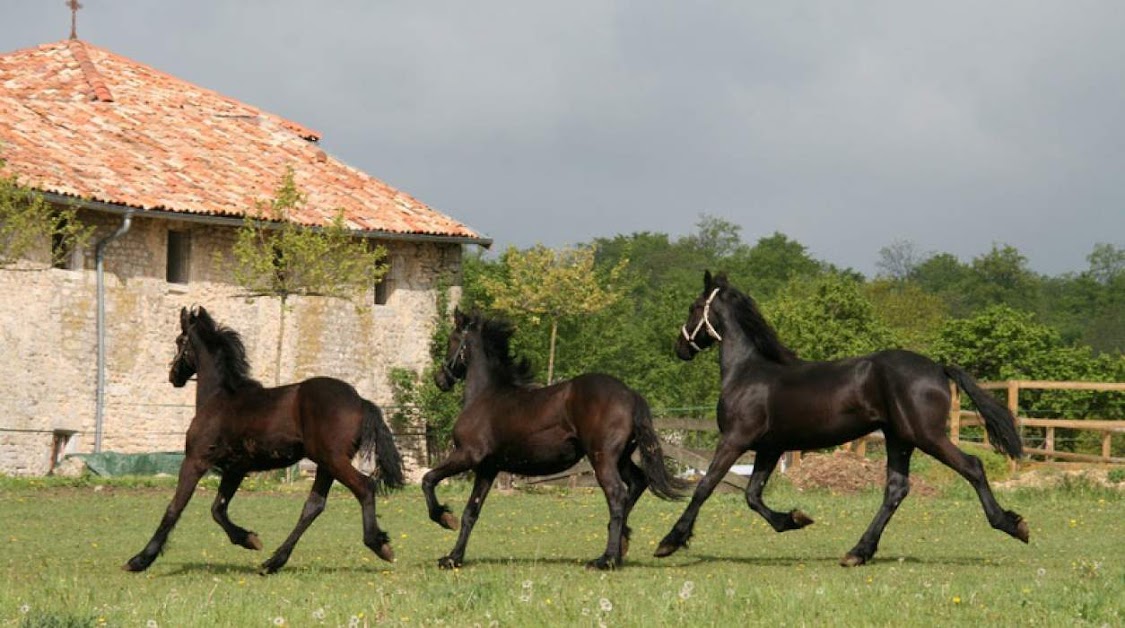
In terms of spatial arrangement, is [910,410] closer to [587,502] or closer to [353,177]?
[587,502]

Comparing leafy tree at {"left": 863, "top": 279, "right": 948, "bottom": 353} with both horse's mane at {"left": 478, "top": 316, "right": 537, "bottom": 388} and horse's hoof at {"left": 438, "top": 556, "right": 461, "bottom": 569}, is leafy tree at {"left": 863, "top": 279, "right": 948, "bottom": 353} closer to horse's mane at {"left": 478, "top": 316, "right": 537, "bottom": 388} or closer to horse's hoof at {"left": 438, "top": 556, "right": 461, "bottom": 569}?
horse's mane at {"left": 478, "top": 316, "right": 537, "bottom": 388}

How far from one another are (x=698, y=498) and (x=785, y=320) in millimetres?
50373

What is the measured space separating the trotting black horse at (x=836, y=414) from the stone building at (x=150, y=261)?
55.7 ft

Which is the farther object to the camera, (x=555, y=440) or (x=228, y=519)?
(x=228, y=519)

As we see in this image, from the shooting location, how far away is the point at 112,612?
9547mm

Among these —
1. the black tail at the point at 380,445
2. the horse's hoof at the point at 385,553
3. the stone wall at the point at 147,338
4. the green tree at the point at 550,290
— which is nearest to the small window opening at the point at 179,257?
the stone wall at the point at 147,338

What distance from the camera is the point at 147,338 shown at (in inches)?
1357

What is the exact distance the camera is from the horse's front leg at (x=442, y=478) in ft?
43.4

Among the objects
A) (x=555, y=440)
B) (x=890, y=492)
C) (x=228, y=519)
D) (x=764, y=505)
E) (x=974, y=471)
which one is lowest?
(x=228, y=519)

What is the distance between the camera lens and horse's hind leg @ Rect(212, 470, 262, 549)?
13.3m

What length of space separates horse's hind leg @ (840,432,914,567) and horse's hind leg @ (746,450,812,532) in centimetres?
48

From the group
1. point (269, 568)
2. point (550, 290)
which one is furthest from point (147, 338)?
point (269, 568)

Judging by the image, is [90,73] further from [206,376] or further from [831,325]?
[831,325]

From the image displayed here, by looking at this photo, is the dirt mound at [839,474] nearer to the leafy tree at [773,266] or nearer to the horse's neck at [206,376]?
the horse's neck at [206,376]
